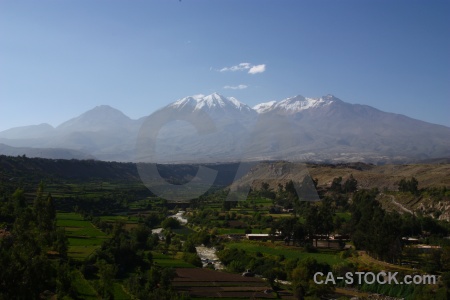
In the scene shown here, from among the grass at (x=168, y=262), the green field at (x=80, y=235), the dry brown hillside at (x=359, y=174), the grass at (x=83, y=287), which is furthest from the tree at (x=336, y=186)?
the grass at (x=83, y=287)

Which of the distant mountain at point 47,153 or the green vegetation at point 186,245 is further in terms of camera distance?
the distant mountain at point 47,153

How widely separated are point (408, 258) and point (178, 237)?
1381cm

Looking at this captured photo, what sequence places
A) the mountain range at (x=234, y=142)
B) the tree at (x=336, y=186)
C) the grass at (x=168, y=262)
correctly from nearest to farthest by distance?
the grass at (x=168, y=262) → the tree at (x=336, y=186) → the mountain range at (x=234, y=142)

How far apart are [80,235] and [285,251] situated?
11.3 metres

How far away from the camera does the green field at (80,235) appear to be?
20.4 m

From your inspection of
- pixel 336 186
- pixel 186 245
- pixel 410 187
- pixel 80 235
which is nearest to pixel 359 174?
pixel 336 186

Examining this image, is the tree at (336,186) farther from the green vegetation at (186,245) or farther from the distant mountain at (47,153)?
the distant mountain at (47,153)

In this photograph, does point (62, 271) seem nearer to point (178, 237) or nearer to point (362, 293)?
point (362, 293)

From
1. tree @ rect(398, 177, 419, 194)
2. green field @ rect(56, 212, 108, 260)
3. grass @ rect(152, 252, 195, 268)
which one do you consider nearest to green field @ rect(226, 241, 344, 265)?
grass @ rect(152, 252, 195, 268)

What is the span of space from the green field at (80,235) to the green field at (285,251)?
25.2 feet

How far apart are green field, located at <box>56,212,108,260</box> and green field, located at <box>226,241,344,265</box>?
25.2 ft

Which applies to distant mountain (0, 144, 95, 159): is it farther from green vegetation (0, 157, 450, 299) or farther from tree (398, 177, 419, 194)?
tree (398, 177, 419, 194)

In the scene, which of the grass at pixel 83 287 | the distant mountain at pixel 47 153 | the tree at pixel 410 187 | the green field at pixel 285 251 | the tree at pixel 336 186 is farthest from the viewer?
the distant mountain at pixel 47 153

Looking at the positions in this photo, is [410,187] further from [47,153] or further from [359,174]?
[47,153]
